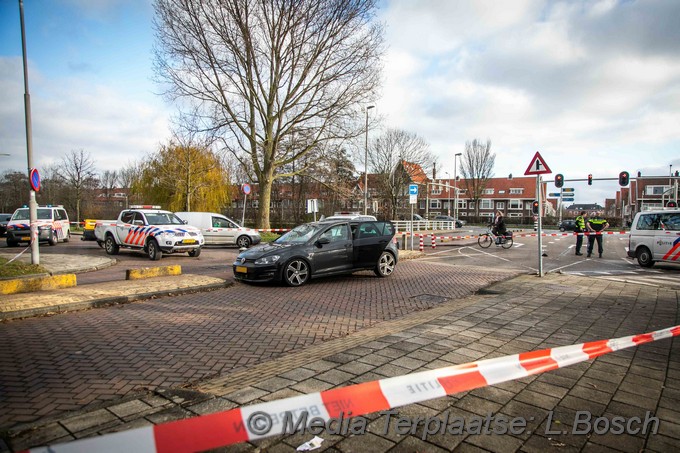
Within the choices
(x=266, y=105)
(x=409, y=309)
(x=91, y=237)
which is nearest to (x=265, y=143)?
(x=266, y=105)

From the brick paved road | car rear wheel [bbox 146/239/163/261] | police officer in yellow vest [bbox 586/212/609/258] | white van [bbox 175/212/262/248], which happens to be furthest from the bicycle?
car rear wheel [bbox 146/239/163/261]

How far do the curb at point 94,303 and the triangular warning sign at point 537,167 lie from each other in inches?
332

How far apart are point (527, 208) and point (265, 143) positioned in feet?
223

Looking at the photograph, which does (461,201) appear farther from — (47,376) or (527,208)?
(47,376)

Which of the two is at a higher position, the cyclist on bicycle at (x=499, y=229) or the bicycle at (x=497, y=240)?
the cyclist on bicycle at (x=499, y=229)

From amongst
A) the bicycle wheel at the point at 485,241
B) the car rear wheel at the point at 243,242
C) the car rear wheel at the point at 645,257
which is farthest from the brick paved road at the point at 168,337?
the bicycle wheel at the point at 485,241

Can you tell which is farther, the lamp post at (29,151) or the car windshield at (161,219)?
the car windshield at (161,219)

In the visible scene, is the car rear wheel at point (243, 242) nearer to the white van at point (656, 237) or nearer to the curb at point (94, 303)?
the curb at point (94, 303)

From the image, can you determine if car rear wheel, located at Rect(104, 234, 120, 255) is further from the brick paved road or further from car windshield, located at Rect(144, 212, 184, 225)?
the brick paved road

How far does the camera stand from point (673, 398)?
3.24 meters

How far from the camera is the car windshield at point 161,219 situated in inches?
557

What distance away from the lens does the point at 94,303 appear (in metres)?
6.68

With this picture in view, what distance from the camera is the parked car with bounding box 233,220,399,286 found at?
8.74 metres

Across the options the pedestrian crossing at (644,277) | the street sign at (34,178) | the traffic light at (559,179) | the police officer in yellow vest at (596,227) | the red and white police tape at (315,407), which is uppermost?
the traffic light at (559,179)
